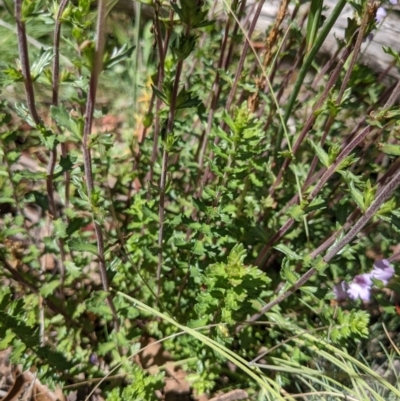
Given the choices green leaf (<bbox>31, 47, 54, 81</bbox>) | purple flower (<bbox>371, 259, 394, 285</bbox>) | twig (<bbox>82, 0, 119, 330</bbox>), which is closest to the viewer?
twig (<bbox>82, 0, 119, 330</bbox>)

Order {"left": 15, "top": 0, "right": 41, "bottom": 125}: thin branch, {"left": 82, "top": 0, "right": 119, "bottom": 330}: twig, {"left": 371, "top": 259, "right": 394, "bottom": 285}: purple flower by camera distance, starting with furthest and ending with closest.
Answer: {"left": 371, "top": 259, "right": 394, "bottom": 285}: purple flower, {"left": 15, "top": 0, "right": 41, "bottom": 125}: thin branch, {"left": 82, "top": 0, "right": 119, "bottom": 330}: twig

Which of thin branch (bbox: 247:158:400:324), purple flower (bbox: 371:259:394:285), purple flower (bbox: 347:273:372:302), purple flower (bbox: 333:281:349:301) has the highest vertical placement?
thin branch (bbox: 247:158:400:324)

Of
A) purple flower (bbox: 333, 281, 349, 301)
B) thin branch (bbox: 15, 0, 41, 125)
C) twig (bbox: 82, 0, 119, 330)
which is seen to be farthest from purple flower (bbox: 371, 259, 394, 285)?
thin branch (bbox: 15, 0, 41, 125)

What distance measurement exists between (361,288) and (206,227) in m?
0.86

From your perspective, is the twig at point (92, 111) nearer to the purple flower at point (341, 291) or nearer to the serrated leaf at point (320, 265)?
the serrated leaf at point (320, 265)

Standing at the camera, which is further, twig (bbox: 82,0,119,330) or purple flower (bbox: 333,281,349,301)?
purple flower (bbox: 333,281,349,301)

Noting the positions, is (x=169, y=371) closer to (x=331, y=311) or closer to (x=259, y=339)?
(x=259, y=339)

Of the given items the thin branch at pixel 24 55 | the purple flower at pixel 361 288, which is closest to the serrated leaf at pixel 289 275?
the purple flower at pixel 361 288

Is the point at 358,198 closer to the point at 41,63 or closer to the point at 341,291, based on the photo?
the point at 341,291

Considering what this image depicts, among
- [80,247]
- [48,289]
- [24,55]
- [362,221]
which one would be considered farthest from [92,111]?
[48,289]

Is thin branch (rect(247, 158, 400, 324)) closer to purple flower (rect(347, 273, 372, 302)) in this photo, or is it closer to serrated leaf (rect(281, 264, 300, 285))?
serrated leaf (rect(281, 264, 300, 285))

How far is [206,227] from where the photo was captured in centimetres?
175

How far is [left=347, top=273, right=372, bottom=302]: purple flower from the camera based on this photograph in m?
2.08

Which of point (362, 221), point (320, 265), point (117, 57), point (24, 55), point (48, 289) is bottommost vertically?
point (48, 289)
